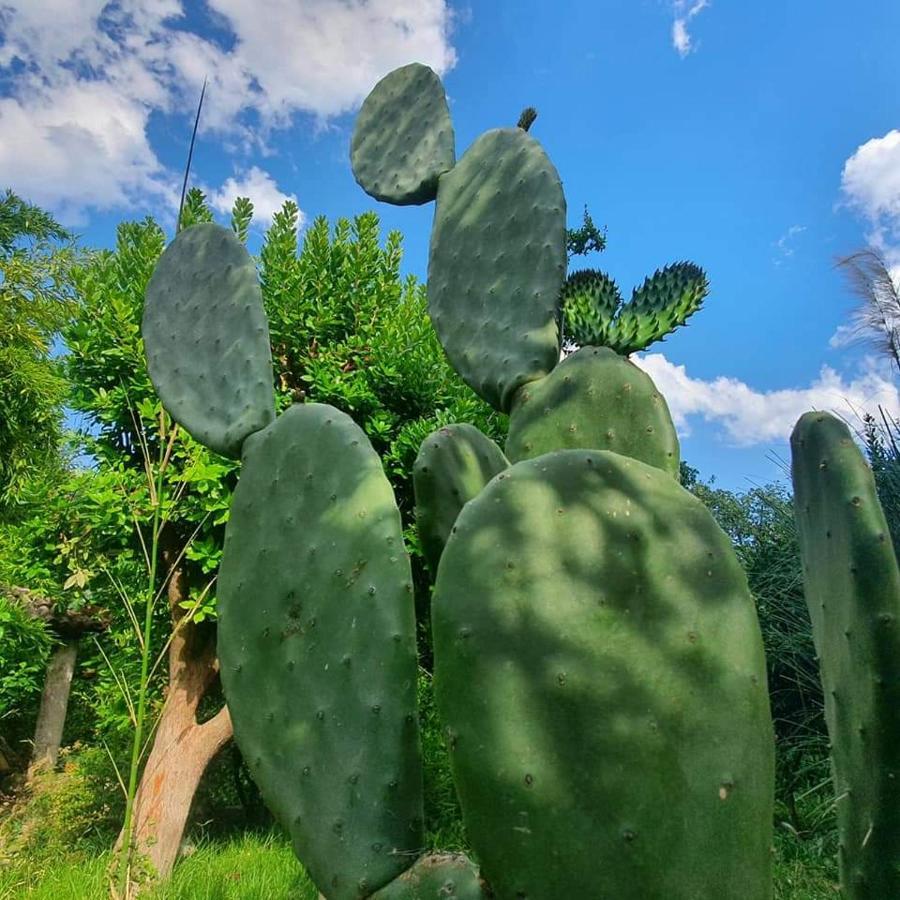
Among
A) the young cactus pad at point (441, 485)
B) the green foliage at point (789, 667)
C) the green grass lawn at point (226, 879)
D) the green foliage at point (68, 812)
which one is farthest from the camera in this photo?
the green foliage at point (68, 812)

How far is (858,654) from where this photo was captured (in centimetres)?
106

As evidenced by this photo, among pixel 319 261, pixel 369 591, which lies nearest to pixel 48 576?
pixel 319 261

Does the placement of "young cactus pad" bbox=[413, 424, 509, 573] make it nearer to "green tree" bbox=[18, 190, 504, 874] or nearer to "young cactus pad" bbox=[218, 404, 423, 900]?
"young cactus pad" bbox=[218, 404, 423, 900]

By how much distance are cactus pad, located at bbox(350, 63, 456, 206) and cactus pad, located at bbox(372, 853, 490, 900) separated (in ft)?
6.17

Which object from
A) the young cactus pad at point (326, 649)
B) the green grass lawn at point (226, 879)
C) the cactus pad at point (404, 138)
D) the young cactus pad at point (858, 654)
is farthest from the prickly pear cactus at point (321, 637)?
the green grass lawn at point (226, 879)

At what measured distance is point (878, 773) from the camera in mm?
1024

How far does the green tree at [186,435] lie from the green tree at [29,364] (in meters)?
1.70

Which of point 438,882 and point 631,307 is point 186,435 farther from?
point 438,882

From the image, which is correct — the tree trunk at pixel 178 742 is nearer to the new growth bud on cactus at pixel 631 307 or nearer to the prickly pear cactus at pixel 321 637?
the prickly pear cactus at pixel 321 637

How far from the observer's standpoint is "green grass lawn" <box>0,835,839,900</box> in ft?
11.2

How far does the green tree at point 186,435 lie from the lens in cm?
458

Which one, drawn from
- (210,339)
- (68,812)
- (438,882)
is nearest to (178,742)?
(68,812)

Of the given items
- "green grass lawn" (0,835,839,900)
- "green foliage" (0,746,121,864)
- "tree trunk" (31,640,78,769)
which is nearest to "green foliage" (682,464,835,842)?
"green grass lawn" (0,835,839,900)

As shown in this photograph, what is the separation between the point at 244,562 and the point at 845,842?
1101 mm
